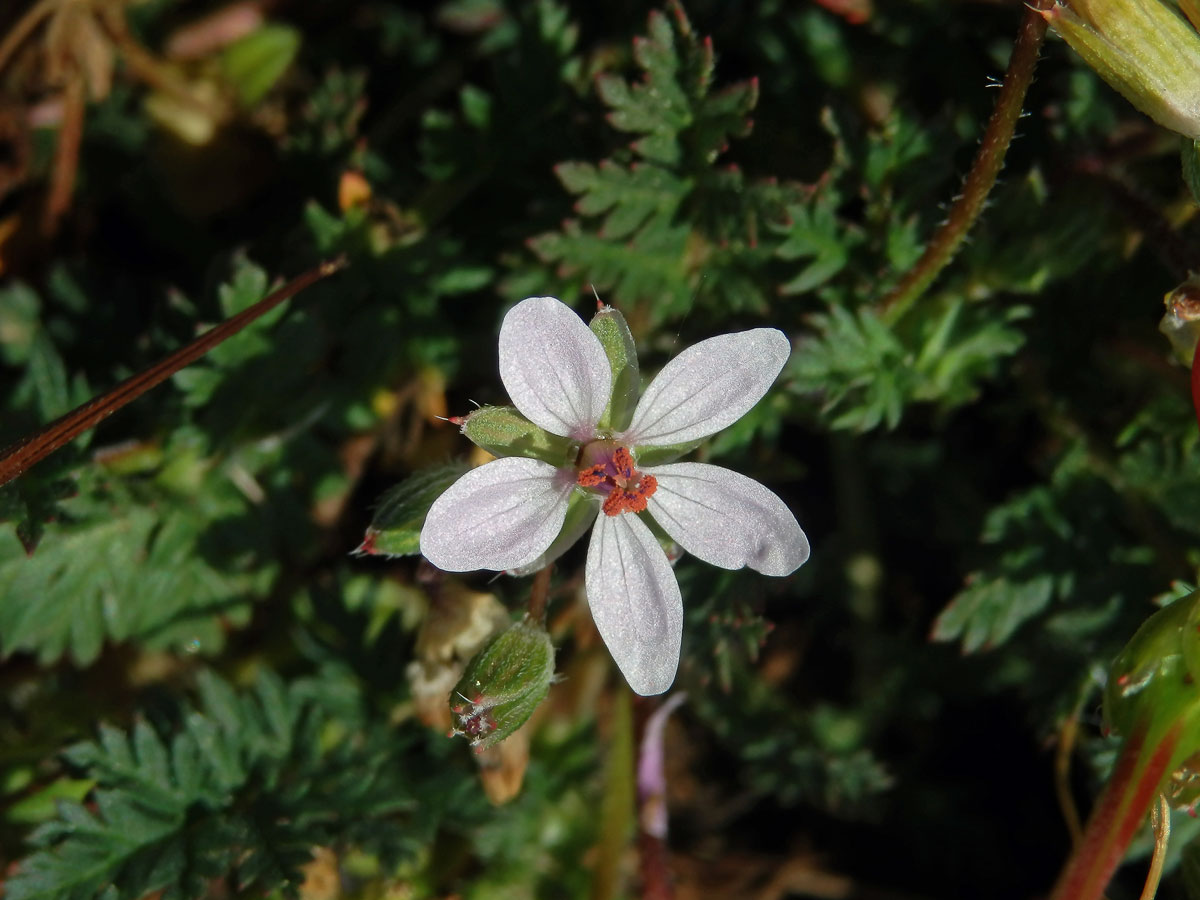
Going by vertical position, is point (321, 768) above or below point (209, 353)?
below

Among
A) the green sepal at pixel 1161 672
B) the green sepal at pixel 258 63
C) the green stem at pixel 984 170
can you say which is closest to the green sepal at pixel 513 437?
the green stem at pixel 984 170

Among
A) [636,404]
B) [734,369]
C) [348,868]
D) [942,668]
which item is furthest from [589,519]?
[942,668]

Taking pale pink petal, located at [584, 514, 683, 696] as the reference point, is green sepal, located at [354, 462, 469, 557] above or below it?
above

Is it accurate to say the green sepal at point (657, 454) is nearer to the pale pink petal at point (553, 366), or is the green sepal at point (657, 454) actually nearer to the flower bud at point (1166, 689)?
the pale pink petal at point (553, 366)

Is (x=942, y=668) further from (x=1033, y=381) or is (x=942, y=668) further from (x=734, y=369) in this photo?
(x=734, y=369)

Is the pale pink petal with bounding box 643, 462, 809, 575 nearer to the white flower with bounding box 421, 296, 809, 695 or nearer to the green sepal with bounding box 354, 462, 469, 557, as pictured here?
the white flower with bounding box 421, 296, 809, 695

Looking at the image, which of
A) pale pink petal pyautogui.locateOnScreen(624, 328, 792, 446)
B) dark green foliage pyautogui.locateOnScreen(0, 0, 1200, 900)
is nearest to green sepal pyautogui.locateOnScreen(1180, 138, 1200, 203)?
dark green foliage pyautogui.locateOnScreen(0, 0, 1200, 900)
